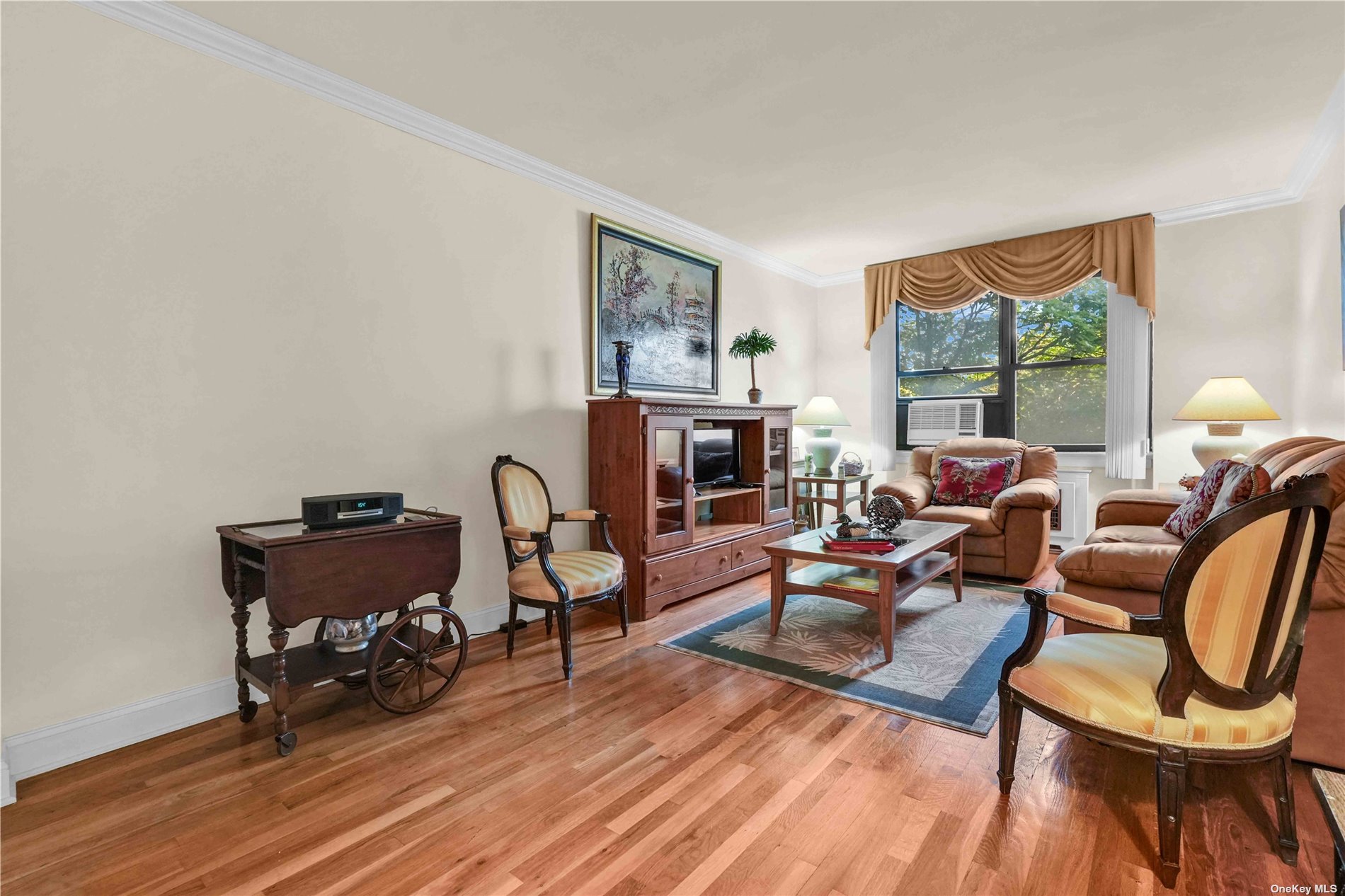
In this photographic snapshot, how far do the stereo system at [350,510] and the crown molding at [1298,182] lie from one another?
4373 millimetres

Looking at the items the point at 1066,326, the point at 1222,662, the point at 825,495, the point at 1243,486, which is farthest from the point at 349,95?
the point at 1066,326

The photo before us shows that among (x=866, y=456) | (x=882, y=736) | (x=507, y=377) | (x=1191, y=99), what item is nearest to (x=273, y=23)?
(x=507, y=377)

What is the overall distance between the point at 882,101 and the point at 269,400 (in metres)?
2.93

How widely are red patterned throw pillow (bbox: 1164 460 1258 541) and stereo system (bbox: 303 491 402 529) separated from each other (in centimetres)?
312

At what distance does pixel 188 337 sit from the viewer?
→ 2400mm

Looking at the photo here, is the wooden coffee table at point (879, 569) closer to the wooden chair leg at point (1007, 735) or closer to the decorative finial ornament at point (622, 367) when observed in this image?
the wooden chair leg at point (1007, 735)

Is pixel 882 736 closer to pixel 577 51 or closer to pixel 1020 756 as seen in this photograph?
pixel 1020 756

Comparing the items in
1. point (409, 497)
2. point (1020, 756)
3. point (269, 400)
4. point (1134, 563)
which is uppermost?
point (269, 400)

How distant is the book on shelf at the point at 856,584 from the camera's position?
9.95 ft

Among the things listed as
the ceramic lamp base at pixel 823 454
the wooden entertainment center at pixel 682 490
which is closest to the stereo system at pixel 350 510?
the wooden entertainment center at pixel 682 490

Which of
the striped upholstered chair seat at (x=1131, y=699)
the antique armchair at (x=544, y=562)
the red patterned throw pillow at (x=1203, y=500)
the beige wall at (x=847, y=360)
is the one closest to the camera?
the striped upholstered chair seat at (x=1131, y=699)

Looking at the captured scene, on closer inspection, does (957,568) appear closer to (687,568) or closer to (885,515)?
(885,515)

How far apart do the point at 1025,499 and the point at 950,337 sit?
6.72 feet

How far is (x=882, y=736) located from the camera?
226 cm
